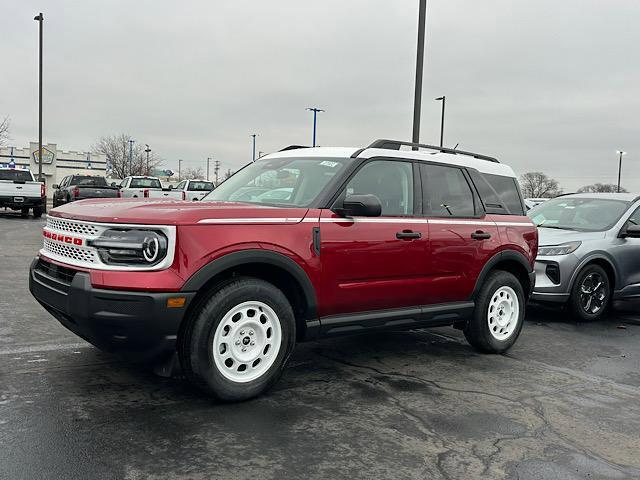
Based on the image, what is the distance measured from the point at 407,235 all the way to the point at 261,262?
140cm

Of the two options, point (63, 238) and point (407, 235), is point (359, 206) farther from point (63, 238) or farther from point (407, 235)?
point (63, 238)

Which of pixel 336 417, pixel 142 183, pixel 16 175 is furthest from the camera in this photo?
pixel 142 183

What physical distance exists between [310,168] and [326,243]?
2.87ft

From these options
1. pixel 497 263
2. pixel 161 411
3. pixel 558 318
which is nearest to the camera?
pixel 161 411

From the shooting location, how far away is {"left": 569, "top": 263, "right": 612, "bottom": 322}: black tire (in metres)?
7.34

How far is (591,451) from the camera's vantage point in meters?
3.43

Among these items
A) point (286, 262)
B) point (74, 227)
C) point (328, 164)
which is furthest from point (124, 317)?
point (328, 164)

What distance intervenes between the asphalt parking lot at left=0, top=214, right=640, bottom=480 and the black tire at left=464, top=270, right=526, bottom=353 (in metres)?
0.15

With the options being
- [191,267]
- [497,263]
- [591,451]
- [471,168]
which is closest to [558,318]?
[497,263]

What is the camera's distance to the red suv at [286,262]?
3.61 metres

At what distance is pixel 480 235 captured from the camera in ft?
17.8

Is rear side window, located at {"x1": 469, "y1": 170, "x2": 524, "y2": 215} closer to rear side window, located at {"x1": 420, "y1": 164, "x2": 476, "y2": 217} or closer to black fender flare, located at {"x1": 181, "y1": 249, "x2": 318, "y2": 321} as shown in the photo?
rear side window, located at {"x1": 420, "y1": 164, "x2": 476, "y2": 217}

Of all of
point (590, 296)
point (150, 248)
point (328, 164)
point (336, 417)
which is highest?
point (328, 164)

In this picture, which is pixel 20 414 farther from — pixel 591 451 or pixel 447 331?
pixel 447 331
